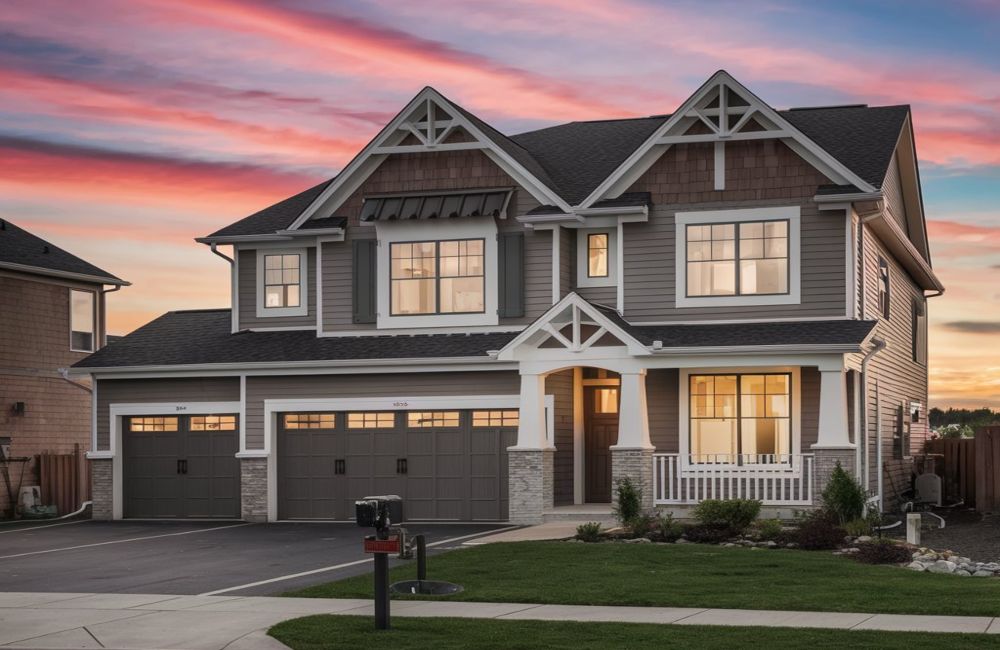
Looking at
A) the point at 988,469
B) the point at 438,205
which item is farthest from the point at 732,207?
the point at 988,469

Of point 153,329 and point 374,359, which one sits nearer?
point 374,359

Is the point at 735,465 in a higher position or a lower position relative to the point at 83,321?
lower

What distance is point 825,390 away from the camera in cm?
2639

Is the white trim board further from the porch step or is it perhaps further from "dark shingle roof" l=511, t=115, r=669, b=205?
"dark shingle roof" l=511, t=115, r=669, b=205

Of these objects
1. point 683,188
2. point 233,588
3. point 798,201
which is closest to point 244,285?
point 683,188

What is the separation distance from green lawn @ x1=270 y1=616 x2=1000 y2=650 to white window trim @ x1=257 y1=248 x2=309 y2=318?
1884 cm

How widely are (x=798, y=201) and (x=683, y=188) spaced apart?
239 centimetres

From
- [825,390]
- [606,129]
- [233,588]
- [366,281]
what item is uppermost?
[606,129]

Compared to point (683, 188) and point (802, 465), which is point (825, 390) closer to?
point (802, 465)

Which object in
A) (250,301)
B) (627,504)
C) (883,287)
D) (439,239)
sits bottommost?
(627,504)

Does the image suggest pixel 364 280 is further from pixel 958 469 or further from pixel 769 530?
pixel 958 469

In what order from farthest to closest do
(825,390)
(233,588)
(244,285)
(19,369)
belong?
(19,369) < (244,285) < (825,390) < (233,588)

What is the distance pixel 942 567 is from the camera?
61.7 feet

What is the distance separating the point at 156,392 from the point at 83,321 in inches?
355
